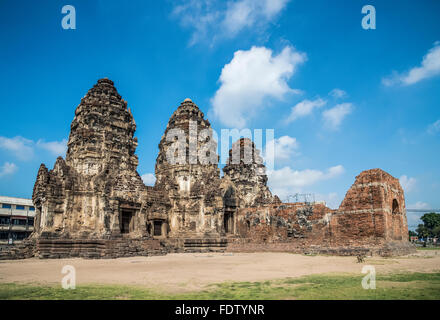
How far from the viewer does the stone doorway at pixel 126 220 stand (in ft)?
75.0

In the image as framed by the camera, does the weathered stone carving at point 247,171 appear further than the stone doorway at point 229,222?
Yes

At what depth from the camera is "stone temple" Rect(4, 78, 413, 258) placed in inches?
722

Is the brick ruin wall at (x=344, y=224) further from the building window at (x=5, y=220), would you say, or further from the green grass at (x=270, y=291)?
the building window at (x=5, y=220)

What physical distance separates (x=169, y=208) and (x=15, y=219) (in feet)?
115

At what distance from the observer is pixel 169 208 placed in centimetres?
2608

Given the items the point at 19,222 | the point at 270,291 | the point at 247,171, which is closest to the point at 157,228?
the point at 247,171

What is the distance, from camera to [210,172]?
1089 inches

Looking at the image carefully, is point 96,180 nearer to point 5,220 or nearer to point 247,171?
point 247,171

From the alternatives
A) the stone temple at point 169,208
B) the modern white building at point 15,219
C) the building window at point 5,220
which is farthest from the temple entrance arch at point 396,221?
the building window at point 5,220

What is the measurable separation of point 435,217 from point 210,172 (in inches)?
2063

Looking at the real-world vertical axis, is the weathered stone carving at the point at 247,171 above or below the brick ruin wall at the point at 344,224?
above

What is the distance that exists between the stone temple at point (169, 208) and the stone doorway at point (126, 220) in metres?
0.07
